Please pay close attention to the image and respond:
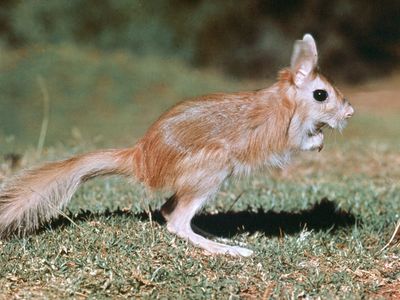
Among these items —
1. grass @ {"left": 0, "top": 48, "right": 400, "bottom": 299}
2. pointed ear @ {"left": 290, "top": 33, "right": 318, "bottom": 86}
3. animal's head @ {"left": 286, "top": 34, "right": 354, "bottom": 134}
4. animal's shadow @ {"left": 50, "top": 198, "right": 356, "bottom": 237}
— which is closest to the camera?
grass @ {"left": 0, "top": 48, "right": 400, "bottom": 299}

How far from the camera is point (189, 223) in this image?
19.3 feet

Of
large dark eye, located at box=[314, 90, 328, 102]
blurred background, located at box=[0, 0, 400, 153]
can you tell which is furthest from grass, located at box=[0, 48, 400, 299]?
blurred background, located at box=[0, 0, 400, 153]

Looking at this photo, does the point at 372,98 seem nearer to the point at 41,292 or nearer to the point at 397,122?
the point at 397,122

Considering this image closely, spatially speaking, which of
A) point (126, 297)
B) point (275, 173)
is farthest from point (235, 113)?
point (275, 173)

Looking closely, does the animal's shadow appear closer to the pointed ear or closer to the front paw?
the front paw

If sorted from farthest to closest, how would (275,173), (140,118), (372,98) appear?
(372,98)
(140,118)
(275,173)

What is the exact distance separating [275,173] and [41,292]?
193 inches

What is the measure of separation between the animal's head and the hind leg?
0.91 m

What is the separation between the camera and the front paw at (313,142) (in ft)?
20.2

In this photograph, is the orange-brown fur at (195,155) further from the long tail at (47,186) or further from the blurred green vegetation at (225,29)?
the blurred green vegetation at (225,29)

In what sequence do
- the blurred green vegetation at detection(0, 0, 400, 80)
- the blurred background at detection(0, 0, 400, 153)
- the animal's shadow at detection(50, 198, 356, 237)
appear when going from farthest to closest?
the blurred green vegetation at detection(0, 0, 400, 80) → the blurred background at detection(0, 0, 400, 153) → the animal's shadow at detection(50, 198, 356, 237)

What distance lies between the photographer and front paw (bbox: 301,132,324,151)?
6.16 metres

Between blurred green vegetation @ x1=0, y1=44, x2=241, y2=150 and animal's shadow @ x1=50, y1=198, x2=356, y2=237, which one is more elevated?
animal's shadow @ x1=50, y1=198, x2=356, y2=237

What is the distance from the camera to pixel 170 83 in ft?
56.0
